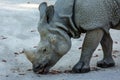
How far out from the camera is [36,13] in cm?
1023

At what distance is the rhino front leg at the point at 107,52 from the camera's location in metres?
5.92

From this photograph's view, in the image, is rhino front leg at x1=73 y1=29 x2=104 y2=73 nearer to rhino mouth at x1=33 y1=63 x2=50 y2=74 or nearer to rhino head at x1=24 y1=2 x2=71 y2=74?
rhino head at x1=24 y1=2 x2=71 y2=74

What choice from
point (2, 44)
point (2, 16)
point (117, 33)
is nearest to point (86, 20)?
point (2, 44)

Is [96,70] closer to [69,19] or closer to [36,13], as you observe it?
[69,19]

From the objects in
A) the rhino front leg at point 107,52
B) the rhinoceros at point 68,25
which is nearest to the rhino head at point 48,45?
the rhinoceros at point 68,25

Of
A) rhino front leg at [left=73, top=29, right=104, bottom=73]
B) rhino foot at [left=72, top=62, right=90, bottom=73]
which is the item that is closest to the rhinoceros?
rhino front leg at [left=73, top=29, right=104, bottom=73]

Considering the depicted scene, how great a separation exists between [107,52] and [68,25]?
2.61 ft

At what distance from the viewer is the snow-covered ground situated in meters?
5.50

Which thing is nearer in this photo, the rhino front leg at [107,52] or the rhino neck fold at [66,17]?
the rhino neck fold at [66,17]

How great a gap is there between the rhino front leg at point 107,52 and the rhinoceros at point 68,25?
1.37 feet

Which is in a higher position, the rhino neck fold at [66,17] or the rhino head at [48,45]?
the rhino neck fold at [66,17]

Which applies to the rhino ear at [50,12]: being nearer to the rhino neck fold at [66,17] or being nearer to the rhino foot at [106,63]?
the rhino neck fold at [66,17]

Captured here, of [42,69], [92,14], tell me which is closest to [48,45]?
[42,69]

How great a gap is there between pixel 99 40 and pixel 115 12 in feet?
1.29
